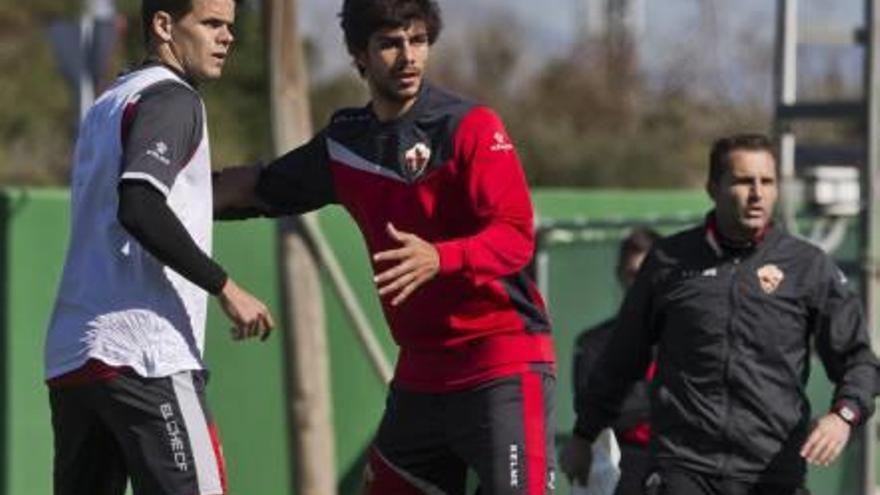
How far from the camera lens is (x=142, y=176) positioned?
604 centimetres

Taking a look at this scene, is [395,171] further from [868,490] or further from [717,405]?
[868,490]

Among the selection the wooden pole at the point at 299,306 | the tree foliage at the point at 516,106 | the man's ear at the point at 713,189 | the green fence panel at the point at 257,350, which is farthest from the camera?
the tree foliage at the point at 516,106

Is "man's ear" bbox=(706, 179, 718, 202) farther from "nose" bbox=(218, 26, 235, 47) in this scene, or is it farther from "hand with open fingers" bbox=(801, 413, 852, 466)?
"nose" bbox=(218, 26, 235, 47)

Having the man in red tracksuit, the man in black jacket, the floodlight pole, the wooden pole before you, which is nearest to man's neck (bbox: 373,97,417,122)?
the man in red tracksuit

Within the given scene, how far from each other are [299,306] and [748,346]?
464cm

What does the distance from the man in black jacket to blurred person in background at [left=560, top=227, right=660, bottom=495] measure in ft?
0.88

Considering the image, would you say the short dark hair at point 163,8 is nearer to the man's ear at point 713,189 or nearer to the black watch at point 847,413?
the man's ear at point 713,189

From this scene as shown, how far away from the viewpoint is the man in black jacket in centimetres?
735

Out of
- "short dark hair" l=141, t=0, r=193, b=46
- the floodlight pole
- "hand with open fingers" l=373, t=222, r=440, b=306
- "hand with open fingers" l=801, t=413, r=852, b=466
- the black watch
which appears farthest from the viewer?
the floodlight pole

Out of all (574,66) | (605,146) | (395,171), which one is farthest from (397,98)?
(574,66)

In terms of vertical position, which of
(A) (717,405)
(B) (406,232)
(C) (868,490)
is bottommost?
(C) (868,490)

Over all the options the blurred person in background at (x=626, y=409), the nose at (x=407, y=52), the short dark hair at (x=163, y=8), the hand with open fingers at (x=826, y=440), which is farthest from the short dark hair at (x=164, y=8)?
the hand with open fingers at (x=826, y=440)

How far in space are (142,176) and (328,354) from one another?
656cm

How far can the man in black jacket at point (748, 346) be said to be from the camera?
7.35 metres
